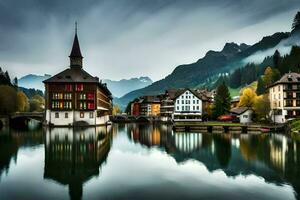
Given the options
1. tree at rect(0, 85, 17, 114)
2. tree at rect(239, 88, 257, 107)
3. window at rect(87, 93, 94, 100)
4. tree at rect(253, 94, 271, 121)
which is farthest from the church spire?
tree at rect(239, 88, 257, 107)

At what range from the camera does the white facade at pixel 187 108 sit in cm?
11825

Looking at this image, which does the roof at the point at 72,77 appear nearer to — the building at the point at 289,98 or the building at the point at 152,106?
the building at the point at 289,98

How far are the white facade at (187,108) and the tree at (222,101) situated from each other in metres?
11.5

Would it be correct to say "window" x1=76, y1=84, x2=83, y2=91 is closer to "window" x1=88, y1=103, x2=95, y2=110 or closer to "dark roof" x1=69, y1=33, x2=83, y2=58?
"window" x1=88, y1=103, x2=95, y2=110

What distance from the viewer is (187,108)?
119m

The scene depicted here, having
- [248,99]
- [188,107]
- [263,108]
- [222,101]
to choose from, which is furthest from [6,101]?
[248,99]

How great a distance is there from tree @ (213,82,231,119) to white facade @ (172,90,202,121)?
1155 centimetres

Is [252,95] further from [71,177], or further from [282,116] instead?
[71,177]

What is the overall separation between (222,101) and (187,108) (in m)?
16.6

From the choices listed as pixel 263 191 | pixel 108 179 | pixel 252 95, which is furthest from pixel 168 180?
pixel 252 95

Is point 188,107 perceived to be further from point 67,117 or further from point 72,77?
point 67,117

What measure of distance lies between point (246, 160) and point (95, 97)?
64.1m

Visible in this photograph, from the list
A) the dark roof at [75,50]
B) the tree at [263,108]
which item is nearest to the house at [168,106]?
the tree at [263,108]

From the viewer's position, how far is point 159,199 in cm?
2050
